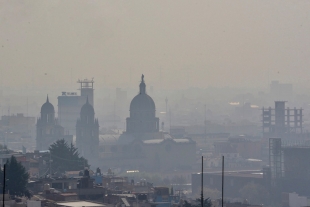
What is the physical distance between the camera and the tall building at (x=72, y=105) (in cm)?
14962

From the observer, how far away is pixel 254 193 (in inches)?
3238

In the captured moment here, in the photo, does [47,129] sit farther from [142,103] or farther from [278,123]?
[278,123]

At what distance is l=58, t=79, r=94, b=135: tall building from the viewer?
5891 inches

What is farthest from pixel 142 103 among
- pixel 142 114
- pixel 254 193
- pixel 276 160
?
pixel 254 193

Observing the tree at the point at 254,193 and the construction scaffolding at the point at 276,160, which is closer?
the tree at the point at 254,193

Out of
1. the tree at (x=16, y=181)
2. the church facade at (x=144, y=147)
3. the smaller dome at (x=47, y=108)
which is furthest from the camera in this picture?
the church facade at (x=144, y=147)

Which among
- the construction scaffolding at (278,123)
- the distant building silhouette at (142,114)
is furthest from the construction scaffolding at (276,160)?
the construction scaffolding at (278,123)

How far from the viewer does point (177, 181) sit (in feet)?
326

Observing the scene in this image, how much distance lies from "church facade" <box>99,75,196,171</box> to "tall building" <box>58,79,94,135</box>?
90.7ft

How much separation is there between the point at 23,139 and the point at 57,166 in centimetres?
8929

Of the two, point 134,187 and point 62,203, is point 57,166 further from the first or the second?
point 62,203

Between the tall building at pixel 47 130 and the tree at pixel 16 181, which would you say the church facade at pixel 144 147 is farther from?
the tree at pixel 16 181

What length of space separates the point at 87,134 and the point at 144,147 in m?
7.16

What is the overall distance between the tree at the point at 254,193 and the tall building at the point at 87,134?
1111 inches
